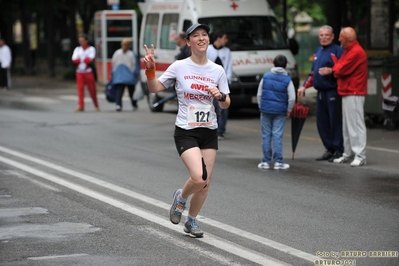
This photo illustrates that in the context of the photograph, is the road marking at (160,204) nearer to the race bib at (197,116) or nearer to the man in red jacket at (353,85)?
the race bib at (197,116)

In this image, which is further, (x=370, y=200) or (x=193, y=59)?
(x=370, y=200)

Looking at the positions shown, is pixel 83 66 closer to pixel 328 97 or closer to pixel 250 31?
pixel 250 31

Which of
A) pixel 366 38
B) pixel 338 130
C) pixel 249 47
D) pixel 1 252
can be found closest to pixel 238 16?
pixel 249 47

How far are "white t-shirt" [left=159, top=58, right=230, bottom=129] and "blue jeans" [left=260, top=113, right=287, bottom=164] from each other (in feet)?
14.8

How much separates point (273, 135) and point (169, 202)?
125 inches

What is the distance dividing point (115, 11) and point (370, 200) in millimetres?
24094

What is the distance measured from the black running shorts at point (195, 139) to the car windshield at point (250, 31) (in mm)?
12526

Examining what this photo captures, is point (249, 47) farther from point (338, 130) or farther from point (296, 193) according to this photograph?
point (296, 193)

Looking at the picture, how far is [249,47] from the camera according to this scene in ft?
66.6

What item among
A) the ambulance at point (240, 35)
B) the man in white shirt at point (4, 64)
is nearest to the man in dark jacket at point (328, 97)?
the ambulance at point (240, 35)

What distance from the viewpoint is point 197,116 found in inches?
302

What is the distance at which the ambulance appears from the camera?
19.8 meters

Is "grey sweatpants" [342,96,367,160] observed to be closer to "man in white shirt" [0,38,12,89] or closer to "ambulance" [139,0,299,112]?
"ambulance" [139,0,299,112]

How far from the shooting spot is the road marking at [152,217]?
683cm
